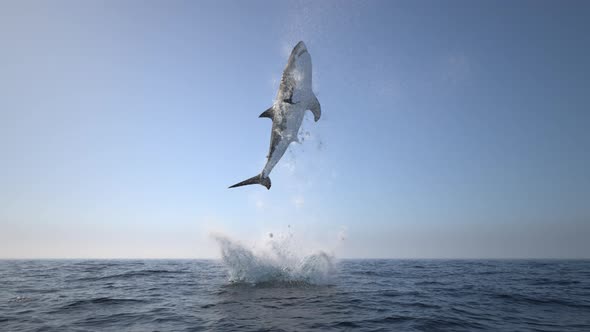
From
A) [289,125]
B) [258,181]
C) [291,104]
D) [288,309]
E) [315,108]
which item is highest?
[315,108]

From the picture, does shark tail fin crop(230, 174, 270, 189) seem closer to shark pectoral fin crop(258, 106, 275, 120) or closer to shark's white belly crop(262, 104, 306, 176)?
shark's white belly crop(262, 104, 306, 176)

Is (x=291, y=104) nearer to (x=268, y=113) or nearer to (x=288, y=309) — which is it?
(x=268, y=113)

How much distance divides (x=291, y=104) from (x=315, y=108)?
57.5 inches

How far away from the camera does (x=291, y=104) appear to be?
36.3 feet

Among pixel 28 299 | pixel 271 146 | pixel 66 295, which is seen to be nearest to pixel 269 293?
pixel 271 146

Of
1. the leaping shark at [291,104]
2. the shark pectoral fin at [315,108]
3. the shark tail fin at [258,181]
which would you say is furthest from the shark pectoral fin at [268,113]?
the shark tail fin at [258,181]

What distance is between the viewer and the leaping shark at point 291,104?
1090 centimetres

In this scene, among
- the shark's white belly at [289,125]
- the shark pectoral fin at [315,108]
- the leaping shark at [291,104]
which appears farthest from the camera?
the shark pectoral fin at [315,108]

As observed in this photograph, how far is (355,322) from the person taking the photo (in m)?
9.48

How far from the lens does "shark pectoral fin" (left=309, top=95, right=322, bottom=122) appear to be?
11859 mm

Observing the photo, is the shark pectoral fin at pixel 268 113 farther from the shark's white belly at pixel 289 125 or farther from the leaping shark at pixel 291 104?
the shark's white belly at pixel 289 125

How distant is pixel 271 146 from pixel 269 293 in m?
7.18

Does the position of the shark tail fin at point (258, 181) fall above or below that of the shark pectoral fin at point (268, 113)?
below


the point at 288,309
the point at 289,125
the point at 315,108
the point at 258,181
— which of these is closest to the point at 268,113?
the point at 289,125
